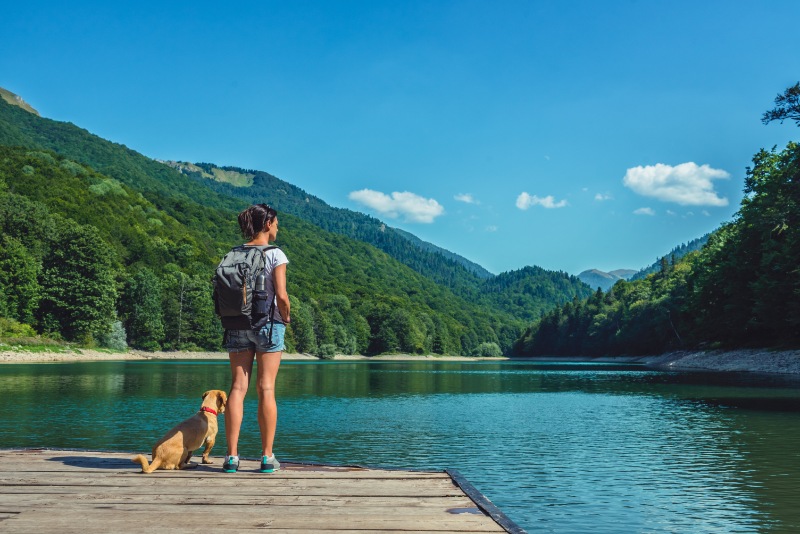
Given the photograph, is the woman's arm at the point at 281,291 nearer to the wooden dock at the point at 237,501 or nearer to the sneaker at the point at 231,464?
the sneaker at the point at 231,464

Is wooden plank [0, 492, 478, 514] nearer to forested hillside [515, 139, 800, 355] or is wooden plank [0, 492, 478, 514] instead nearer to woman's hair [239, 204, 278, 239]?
woman's hair [239, 204, 278, 239]

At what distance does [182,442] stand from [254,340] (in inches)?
62.3

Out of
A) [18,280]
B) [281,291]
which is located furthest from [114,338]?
[281,291]

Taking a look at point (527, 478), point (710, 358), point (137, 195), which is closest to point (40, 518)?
point (527, 478)

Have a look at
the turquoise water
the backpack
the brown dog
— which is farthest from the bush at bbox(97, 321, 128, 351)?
the backpack

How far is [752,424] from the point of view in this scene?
2294 centimetres

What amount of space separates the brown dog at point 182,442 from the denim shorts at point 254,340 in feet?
3.88

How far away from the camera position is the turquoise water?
37.6ft

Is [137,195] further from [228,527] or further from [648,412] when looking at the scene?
[228,527]

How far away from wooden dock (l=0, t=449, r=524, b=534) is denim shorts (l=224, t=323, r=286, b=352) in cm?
139

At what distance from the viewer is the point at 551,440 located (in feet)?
66.9

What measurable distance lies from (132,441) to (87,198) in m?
129

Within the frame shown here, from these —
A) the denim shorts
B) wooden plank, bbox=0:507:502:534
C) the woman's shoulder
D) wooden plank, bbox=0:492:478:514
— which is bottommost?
wooden plank, bbox=0:492:478:514

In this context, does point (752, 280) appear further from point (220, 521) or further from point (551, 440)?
point (220, 521)
